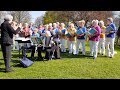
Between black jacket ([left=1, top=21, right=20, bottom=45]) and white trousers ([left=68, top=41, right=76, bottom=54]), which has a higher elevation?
black jacket ([left=1, top=21, right=20, bottom=45])

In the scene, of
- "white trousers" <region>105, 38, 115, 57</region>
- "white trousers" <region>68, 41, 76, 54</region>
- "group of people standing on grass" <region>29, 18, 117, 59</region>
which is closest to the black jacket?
"group of people standing on grass" <region>29, 18, 117, 59</region>

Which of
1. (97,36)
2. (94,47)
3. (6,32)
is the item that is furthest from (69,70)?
(97,36)

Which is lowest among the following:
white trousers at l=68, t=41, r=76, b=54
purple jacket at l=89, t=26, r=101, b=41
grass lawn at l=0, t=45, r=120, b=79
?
grass lawn at l=0, t=45, r=120, b=79

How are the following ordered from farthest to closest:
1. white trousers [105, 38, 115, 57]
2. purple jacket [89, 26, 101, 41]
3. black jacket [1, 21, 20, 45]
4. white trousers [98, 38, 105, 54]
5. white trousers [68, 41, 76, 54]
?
white trousers [68, 41, 76, 54] < white trousers [98, 38, 105, 54] < white trousers [105, 38, 115, 57] < purple jacket [89, 26, 101, 41] < black jacket [1, 21, 20, 45]

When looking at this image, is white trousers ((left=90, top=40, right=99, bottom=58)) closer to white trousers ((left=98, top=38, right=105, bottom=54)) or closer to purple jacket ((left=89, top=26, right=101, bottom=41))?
purple jacket ((left=89, top=26, right=101, bottom=41))

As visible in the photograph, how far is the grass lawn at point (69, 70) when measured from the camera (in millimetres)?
8242

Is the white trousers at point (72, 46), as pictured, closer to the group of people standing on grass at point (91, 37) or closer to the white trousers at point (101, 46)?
the group of people standing on grass at point (91, 37)

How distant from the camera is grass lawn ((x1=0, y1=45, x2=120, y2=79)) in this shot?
824 centimetres

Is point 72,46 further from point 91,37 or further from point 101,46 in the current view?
point 91,37

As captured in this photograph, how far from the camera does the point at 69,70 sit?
361 inches
